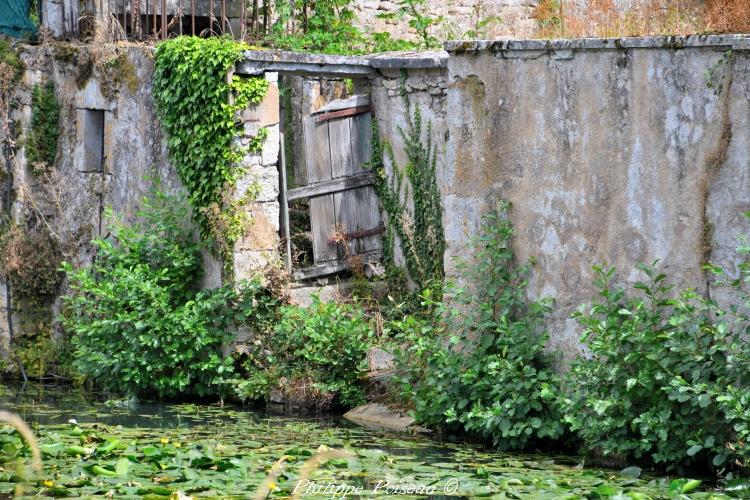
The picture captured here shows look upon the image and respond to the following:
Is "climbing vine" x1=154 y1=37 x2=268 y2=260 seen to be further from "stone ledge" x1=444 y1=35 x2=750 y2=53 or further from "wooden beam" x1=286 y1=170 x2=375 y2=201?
"stone ledge" x1=444 y1=35 x2=750 y2=53

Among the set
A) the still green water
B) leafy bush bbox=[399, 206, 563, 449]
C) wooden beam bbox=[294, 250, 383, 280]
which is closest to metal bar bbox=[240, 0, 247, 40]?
wooden beam bbox=[294, 250, 383, 280]

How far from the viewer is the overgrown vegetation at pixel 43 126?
520 inches

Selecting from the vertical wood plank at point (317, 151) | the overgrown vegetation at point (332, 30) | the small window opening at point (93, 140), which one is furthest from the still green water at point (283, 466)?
the overgrown vegetation at point (332, 30)

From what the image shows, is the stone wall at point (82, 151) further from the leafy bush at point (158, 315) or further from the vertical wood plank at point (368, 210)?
the vertical wood plank at point (368, 210)

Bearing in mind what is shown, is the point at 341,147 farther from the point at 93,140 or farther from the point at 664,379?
the point at 664,379

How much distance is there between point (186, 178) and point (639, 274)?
4957 millimetres

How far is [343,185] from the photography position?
11938 mm

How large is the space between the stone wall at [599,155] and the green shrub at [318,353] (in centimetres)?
173

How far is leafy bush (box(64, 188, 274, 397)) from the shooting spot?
1087 centimetres

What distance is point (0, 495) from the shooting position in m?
6.65

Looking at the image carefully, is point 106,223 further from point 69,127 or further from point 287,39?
point 287,39

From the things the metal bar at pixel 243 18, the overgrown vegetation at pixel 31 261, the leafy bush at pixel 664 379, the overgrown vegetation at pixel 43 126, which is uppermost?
the metal bar at pixel 243 18

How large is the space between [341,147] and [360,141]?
0.20 meters

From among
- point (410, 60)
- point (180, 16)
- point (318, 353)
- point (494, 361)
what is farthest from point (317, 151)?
point (494, 361)
